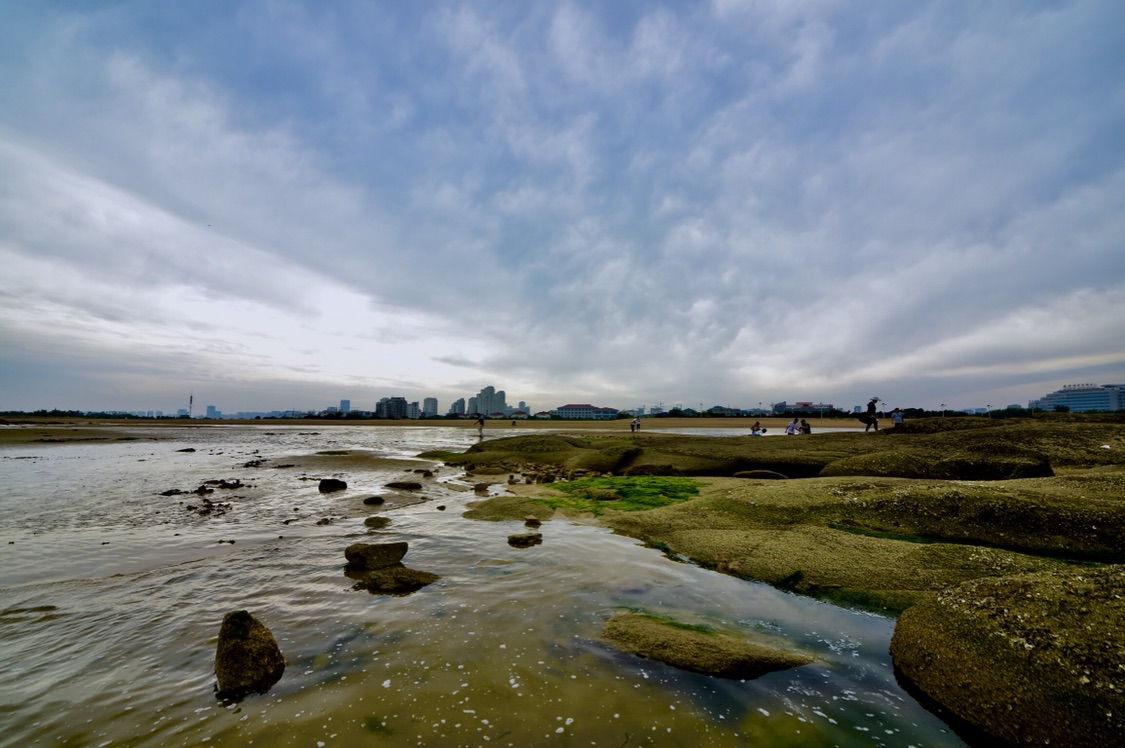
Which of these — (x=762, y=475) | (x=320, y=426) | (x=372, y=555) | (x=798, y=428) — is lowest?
(x=372, y=555)

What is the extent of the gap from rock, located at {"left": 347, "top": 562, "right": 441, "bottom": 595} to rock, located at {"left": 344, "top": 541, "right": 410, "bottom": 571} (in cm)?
22

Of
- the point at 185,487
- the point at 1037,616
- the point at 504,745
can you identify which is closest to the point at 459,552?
the point at 504,745

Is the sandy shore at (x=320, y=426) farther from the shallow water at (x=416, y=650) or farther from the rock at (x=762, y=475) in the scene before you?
the shallow water at (x=416, y=650)

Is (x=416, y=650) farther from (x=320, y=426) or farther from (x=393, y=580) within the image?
(x=320, y=426)

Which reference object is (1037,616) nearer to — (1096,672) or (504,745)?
(1096,672)

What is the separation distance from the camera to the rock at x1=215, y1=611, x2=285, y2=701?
4.51 meters

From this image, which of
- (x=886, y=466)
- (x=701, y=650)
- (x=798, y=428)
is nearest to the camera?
(x=701, y=650)

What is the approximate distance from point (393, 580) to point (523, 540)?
2.97 meters

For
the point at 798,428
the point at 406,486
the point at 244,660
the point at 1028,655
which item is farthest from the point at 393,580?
the point at 798,428

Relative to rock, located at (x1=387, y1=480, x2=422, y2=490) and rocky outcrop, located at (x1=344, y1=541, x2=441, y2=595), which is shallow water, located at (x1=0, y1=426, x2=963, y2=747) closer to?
rocky outcrop, located at (x1=344, y1=541, x2=441, y2=595)

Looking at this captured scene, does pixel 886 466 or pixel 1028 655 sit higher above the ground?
pixel 886 466

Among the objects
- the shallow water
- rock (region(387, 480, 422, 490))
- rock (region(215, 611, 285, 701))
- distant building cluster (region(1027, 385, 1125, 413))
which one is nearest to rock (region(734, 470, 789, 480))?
the shallow water

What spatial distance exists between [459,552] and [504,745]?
5.70 metres

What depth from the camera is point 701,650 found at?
5.03 metres
